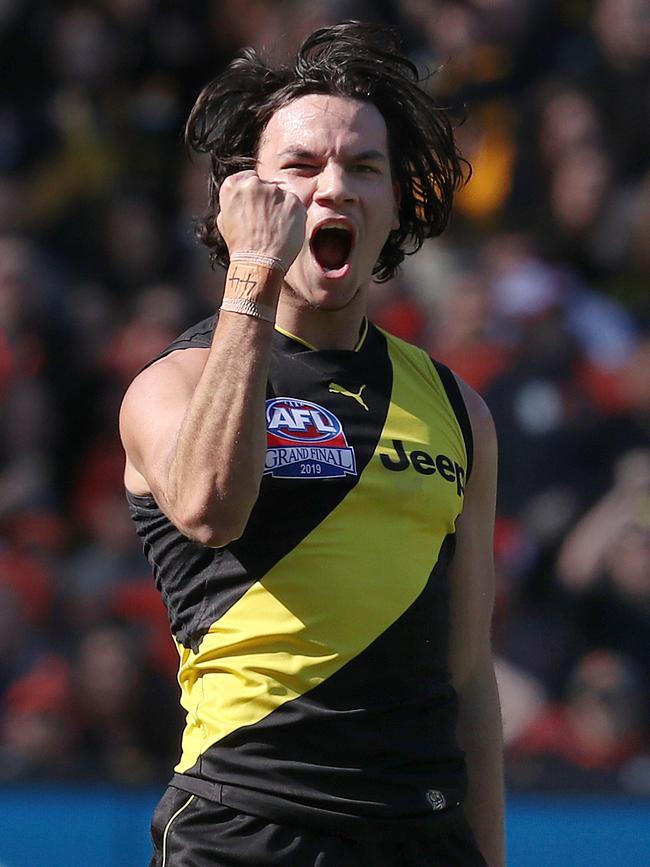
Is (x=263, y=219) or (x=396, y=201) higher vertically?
(x=396, y=201)

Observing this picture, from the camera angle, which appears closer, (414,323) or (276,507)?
(276,507)

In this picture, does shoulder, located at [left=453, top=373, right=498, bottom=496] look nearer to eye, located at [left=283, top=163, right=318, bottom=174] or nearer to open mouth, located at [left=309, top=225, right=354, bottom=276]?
open mouth, located at [left=309, top=225, right=354, bottom=276]

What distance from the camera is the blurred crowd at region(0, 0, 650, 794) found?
17.5ft

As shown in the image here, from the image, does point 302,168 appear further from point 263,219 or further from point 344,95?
point 263,219

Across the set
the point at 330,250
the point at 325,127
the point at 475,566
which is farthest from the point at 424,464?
the point at 325,127

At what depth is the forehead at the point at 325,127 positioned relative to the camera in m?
2.64

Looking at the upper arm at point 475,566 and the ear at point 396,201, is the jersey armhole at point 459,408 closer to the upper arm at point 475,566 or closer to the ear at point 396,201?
the upper arm at point 475,566

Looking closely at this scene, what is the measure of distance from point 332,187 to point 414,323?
334 centimetres

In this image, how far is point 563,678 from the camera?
5266 mm

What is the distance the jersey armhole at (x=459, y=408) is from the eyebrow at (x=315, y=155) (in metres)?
0.41

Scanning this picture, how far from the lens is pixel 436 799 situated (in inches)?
96.0

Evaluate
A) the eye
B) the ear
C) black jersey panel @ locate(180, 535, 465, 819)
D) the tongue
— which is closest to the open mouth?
the tongue

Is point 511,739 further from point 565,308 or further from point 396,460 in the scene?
point 396,460

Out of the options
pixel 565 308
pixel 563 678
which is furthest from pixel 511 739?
pixel 565 308
